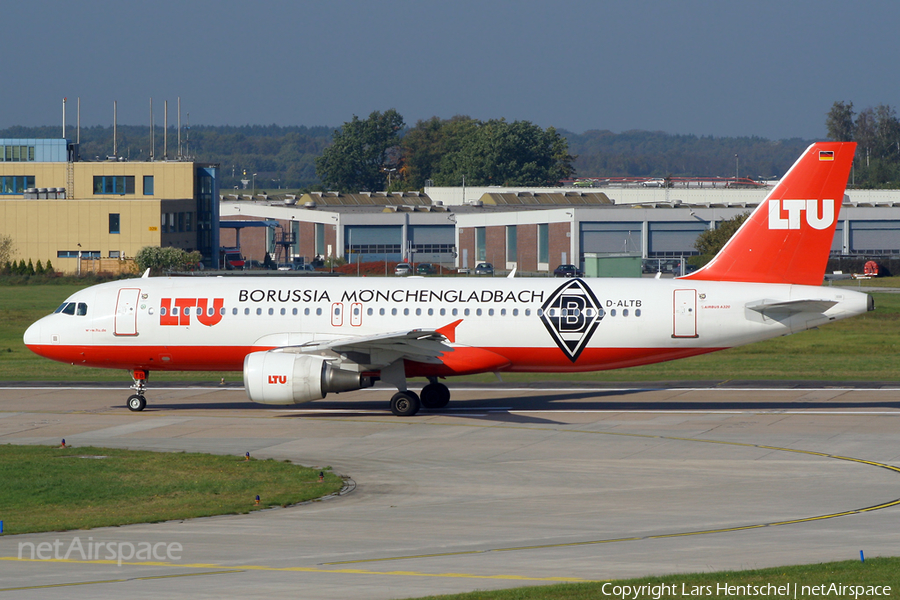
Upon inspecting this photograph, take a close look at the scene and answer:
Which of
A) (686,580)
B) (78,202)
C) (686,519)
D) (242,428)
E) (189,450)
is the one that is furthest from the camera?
(78,202)

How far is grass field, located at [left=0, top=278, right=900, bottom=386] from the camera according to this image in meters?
44.3

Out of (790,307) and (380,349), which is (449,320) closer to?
(380,349)

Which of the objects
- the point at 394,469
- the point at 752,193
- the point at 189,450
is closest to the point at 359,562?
the point at 394,469

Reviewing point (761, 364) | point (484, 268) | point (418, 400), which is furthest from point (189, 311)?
point (484, 268)

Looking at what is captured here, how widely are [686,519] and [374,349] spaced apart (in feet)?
48.7

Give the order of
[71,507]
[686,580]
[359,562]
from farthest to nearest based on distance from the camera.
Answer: [71,507] → [359,562] → [686,580]

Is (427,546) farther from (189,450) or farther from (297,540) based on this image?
(189,450)

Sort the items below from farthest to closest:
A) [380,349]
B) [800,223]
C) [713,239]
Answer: [713,239]
[800,223]
[380,349]

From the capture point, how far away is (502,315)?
33906 millimetres

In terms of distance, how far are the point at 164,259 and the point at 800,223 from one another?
7813 cm

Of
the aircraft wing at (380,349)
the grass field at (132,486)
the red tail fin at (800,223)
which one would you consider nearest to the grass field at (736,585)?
the grass field at (132,486)

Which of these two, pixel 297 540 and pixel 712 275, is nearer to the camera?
pixel 297 540

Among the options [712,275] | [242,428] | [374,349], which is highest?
[712,275]

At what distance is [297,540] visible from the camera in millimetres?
18344
